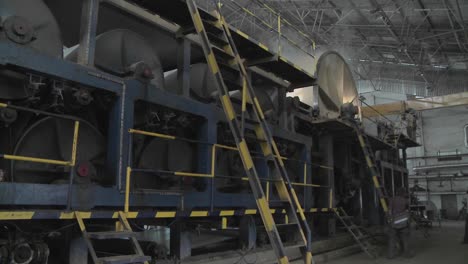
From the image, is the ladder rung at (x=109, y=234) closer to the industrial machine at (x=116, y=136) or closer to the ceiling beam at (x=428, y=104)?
the industrial machine at (x=116, y=136)

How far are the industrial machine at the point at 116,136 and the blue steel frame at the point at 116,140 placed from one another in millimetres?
11

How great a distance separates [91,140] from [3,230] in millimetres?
1273

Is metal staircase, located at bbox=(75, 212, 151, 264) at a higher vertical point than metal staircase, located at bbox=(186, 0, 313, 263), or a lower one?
lower

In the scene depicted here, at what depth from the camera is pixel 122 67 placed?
5.03 metres

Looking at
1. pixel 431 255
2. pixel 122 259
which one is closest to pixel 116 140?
pixel 122 259

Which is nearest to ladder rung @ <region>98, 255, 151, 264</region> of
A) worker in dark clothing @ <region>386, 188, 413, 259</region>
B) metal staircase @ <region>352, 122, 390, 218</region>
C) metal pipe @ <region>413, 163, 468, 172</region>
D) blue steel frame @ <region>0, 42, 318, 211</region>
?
blue steel frame @ <region>0, 42, 318, 211</region>

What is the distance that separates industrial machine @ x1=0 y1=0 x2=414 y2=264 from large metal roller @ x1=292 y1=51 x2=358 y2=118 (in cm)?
151

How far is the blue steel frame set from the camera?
11.6 feet

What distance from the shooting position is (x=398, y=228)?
8469mm

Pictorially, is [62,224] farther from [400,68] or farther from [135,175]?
[400,68]

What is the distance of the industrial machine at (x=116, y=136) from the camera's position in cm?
371

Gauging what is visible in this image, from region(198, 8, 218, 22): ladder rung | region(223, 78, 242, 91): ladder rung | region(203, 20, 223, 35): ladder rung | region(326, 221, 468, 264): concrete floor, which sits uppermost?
region(198, 8, 218, 22): ladder rung

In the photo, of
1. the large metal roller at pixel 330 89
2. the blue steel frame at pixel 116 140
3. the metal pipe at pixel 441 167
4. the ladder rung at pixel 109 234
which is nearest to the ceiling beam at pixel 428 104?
the metal pipe at pixel 441 167

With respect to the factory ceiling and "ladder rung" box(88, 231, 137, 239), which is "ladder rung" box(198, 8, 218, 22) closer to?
"ladder rung" box(88, 231, 137, 239)
